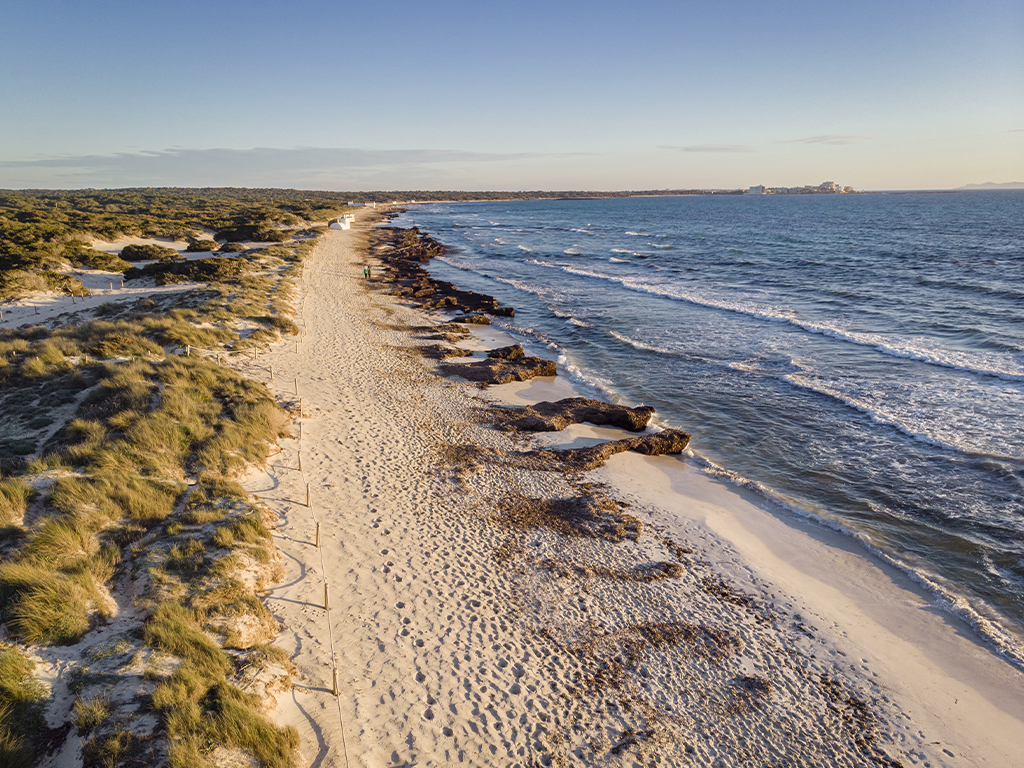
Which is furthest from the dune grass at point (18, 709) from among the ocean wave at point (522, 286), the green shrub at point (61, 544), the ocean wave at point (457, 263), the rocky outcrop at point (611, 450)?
the ocean wave at point (457, 263)

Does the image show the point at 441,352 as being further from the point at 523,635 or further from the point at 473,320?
the point at 523,635

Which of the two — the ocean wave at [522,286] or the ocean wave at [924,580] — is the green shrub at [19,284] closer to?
the ocean wave at [522,286]

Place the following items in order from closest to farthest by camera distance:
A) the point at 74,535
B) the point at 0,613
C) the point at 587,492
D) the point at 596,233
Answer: the point at 0,613
the point at 74,535
the point at 587,492
the point at 596,233

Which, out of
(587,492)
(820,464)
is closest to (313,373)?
(587,492)

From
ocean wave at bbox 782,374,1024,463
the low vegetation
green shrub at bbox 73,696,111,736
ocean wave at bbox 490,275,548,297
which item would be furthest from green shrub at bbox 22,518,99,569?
ocean wave at bbox 490,275,548,297

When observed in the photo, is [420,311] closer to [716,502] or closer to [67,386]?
[67,386]

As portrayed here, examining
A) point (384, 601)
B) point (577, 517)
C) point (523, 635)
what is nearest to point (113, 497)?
point (384, 601)

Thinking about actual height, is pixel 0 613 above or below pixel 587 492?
above

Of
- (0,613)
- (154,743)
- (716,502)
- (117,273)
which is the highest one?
(117,273)
